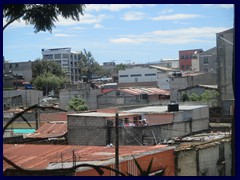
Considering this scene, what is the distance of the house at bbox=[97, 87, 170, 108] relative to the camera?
15469mm

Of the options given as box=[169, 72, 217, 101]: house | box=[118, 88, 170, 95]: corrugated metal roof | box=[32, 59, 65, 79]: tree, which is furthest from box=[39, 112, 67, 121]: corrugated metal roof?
box=[32, 59, 65, 79]: tree

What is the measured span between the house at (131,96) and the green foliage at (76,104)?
1.97 metres

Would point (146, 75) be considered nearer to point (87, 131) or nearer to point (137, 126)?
point (87, 131)

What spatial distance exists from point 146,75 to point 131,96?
2080 mm

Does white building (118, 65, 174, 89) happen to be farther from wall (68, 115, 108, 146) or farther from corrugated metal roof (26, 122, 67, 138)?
wall (68, 115, 108, 146)

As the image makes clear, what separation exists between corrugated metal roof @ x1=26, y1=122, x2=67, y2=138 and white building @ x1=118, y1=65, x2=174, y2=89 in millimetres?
7328

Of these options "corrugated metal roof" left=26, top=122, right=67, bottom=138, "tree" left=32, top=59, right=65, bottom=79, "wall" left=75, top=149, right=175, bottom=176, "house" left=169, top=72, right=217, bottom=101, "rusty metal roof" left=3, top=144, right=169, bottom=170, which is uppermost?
"tree" left=32, top=59, right=65, bottom=79

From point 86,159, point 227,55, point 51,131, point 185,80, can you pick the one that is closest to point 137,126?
point 51,131

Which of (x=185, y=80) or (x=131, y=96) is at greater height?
(x=185, y=80)

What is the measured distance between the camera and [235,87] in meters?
2.42

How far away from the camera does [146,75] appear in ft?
58.8
